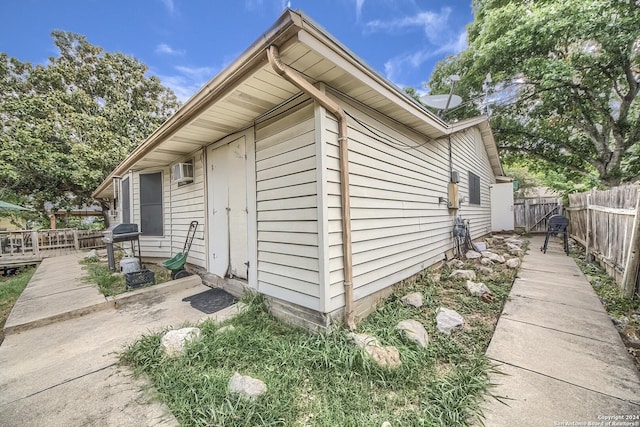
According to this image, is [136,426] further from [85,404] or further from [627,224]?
[627,224]

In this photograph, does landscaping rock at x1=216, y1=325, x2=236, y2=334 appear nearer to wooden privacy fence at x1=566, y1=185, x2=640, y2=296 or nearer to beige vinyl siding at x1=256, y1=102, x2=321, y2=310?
beige vinyl siding at x1=256, y1=102, x2=321, y2=310

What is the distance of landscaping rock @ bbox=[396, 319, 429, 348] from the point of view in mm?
→ 2258

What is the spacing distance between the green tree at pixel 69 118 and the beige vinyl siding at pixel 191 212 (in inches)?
327

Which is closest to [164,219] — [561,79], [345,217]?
[345,217]

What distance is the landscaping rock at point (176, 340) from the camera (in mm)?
2131

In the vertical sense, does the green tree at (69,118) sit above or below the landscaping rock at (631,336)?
above

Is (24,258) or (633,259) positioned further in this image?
(24,258)

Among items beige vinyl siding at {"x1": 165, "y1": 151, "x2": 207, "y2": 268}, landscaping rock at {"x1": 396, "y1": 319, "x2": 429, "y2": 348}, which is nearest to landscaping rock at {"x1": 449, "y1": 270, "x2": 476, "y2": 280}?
landscaping rock at {"x1": 396, "y1": 319, "x2": 429, "y2": 348}

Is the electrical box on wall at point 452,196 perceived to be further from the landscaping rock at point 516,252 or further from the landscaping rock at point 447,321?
the landscaping rock at point 447,321

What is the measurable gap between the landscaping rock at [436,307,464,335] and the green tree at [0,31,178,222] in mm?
13279

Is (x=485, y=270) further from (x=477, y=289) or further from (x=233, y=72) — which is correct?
(x=233, y=72)

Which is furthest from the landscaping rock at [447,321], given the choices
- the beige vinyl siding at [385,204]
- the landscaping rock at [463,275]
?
the landscaping rock at [463,275]

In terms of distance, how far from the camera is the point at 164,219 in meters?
5.34

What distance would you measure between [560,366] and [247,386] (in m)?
2.43
